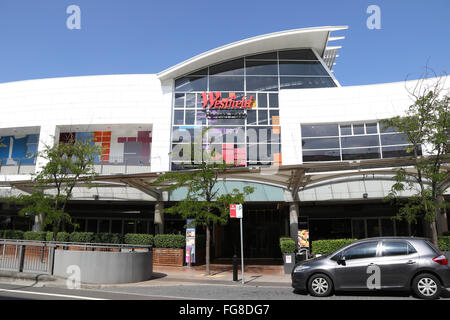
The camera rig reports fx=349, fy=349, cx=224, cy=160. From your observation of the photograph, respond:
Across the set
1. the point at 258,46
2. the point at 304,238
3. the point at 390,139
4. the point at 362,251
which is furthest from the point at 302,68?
the point at 362,251

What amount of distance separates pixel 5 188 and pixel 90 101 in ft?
28.1

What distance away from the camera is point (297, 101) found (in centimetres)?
2277

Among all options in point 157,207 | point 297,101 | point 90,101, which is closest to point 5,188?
point 90,101

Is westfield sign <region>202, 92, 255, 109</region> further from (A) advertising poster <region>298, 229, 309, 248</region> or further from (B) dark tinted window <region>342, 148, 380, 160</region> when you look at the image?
(A) advertising poster <region>298, 229, 309, 248</region>

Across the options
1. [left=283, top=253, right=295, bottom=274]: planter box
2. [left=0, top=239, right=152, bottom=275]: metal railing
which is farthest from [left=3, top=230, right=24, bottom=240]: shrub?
[left=283, top=253, right=295, bottom=274]: planter box

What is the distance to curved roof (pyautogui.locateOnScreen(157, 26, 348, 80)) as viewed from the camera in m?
24.0

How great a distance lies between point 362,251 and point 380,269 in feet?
2.00

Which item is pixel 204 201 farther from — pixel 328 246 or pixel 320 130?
pixel 320 130

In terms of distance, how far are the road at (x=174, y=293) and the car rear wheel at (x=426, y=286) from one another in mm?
304

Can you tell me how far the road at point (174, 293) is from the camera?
903cm

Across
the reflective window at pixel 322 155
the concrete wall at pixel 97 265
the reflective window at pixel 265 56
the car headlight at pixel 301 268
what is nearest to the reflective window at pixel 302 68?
the reflective window at pixel 265 56

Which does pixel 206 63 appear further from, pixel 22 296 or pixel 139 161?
pixel 22 296

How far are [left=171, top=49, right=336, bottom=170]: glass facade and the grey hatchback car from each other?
42.8ft

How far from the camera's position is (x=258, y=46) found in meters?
24.8
